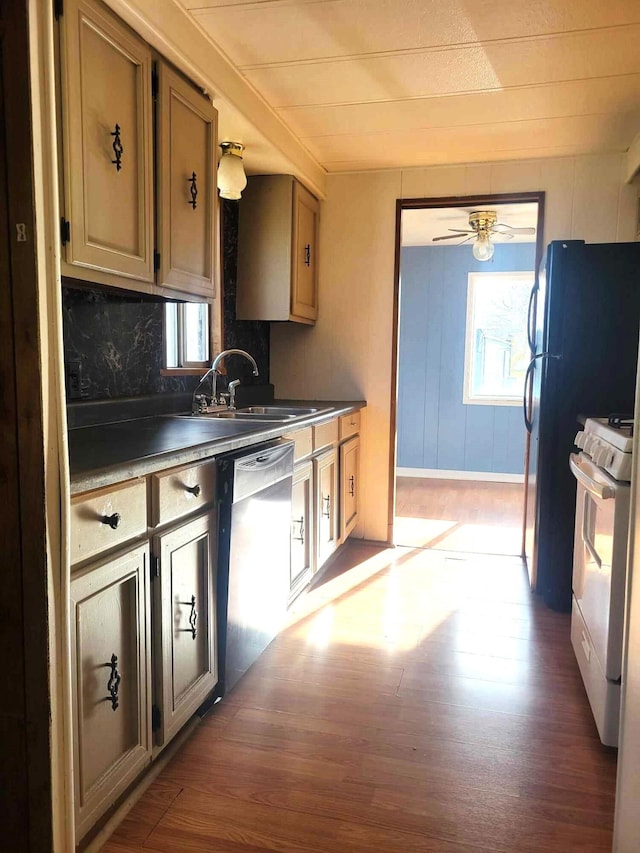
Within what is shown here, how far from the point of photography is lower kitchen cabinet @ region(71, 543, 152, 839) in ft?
4.20

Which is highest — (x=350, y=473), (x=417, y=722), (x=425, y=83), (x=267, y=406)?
(x=425, y=83)

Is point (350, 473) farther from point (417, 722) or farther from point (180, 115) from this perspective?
point (180, 115)

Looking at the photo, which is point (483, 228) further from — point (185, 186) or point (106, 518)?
point (106, 518)

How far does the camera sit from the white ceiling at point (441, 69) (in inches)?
79.2

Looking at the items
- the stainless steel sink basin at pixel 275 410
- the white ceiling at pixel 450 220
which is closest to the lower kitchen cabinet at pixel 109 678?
the stainless steel sink basin at pixel 275 410

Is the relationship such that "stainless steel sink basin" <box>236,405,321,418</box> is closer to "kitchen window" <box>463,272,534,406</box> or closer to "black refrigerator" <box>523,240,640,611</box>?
"black refrigerator" <box>523,240,640,611</box>

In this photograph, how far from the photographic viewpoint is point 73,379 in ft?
6.71

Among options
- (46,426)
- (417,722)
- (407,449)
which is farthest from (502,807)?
(407,449)

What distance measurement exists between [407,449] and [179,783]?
190 inches

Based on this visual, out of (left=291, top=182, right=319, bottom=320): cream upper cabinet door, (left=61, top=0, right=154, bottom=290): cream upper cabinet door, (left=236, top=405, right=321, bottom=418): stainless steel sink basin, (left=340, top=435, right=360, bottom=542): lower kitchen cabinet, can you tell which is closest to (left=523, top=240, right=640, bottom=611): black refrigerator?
(left=340, top=435, right=360, bottom=542): lower kitchen cabinet

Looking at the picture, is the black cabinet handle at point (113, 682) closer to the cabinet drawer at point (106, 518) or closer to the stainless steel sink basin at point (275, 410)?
the cabinet drawer at point (106, 518)

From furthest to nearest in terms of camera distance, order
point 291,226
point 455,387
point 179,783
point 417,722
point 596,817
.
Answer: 1. point 455,387
2. point 291,226
3. point 417,722
4. point 179,783
5. point 596,817

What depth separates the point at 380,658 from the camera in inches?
92.0

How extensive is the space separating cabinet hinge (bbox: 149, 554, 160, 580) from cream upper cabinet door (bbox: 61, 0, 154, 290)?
0.78 meters
